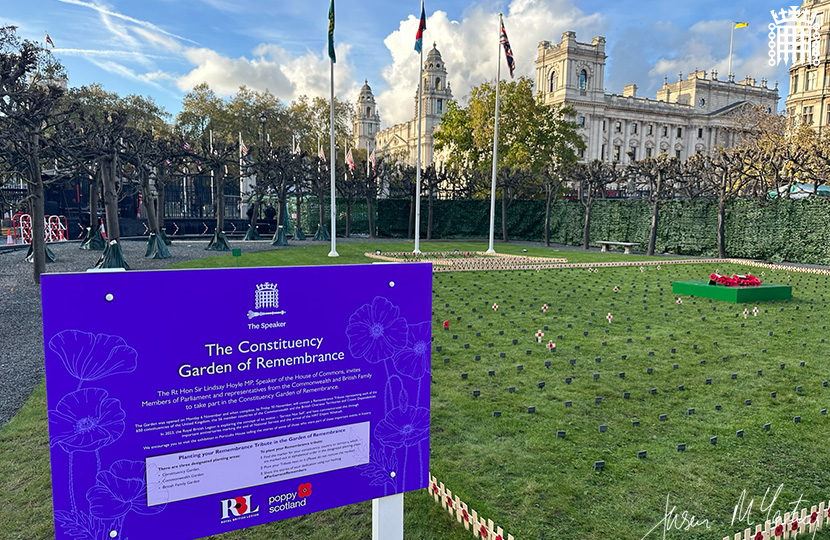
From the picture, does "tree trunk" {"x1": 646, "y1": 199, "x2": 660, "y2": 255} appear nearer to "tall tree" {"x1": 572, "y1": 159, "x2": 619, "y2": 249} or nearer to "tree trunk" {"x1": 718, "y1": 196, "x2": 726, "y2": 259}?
"tree trunk" {"x1": 718, "y1": 196, "x2": 726, "y2": 259}

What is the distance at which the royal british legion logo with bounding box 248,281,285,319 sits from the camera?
8.22 feet

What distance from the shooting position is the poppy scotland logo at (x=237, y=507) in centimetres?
254

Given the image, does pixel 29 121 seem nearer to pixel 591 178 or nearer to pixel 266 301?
pixel 266 301

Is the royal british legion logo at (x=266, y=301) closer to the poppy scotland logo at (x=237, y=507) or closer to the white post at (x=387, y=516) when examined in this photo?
the poppy scotland logo at (x=237, y=507)

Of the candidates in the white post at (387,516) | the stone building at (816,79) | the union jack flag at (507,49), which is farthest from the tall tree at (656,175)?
the stone building at (816,79)

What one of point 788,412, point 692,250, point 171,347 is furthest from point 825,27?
point 171,347

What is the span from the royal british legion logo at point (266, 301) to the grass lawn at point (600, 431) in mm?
1982

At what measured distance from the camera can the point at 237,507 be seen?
2.56 metres

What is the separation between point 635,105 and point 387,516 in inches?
4016

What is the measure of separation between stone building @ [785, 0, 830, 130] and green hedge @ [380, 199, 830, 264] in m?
65.2

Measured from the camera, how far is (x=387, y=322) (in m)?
2.84

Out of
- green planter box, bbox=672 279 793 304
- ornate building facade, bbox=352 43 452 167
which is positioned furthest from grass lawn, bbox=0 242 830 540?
ornate building facade, bbox=352 43 452 167

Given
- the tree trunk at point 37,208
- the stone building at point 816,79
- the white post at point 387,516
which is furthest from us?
the stone building at point 816,79

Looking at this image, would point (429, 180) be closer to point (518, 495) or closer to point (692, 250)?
point (692, 250)
